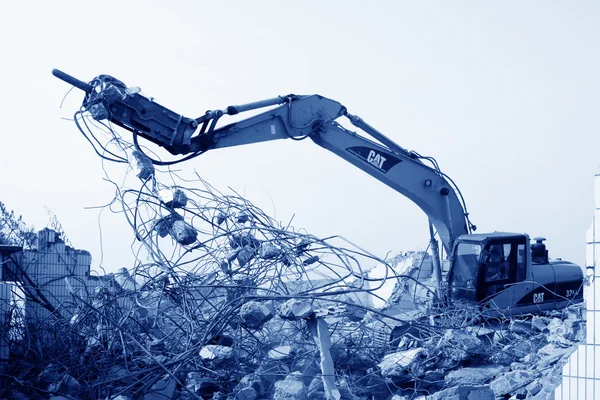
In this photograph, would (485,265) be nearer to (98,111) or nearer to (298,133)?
(298,133)

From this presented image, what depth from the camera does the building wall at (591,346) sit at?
5.46m

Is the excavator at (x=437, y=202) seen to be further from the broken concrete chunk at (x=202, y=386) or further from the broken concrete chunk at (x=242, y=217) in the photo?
the broken concrete chunk at (x=202, y=386)

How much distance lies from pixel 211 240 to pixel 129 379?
187 cm

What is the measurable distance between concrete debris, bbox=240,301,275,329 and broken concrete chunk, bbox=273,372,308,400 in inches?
31.8

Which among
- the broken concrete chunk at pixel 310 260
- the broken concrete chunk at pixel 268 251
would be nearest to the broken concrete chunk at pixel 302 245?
the broken concrete chunk at pixel 310 260

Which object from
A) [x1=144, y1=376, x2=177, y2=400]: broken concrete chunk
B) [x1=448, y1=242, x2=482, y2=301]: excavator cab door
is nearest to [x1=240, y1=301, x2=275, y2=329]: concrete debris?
[x1=144, y1=376, x2=177, y2=400]: broken concrete chunk

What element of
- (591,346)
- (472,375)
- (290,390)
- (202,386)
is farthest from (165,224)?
(591,346)

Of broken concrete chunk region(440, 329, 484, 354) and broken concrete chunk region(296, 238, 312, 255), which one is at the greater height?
broken concrete chunk region(296, 238, 312, 255)

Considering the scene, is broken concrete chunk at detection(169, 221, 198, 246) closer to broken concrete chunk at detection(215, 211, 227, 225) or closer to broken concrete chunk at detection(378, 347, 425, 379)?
broken concrete chunk at detection(215, 211, 227, 225)

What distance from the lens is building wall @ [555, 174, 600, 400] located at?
17.9 feet

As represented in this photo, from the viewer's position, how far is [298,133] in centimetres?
1005

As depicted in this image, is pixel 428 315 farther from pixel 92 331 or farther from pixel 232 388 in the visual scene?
pixel 92 331

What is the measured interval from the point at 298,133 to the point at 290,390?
424 centimetres

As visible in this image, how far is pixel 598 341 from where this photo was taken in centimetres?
550
